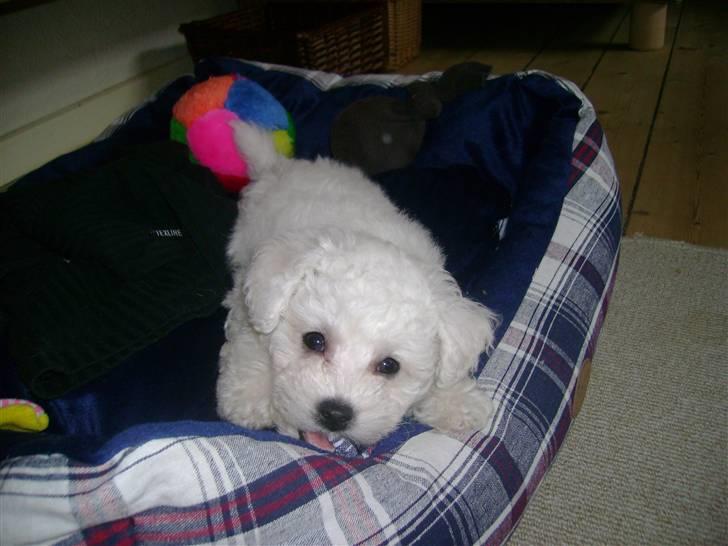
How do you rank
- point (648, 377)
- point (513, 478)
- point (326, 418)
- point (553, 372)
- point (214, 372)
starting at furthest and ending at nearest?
1. point (648, 377)
2. point (214, 372)
3. point (553, 372)
4. point (513, 478)
5. point (326, 418)

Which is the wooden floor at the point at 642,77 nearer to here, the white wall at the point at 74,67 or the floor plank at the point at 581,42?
the floor plank at the point at 581,42

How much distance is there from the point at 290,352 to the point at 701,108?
333 centimetres

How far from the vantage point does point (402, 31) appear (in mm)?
4234

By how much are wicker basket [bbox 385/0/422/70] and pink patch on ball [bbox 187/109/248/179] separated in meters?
2.23

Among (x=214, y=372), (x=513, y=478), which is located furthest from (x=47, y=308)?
(x=513, y=478)

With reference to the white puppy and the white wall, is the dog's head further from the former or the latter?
the white wall

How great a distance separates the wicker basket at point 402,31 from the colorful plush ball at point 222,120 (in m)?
2.08

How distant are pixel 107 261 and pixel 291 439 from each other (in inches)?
31.9

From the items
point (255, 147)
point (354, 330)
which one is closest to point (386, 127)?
point (255, 147)

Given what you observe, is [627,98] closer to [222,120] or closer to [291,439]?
[222,120]

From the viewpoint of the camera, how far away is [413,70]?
171 inches

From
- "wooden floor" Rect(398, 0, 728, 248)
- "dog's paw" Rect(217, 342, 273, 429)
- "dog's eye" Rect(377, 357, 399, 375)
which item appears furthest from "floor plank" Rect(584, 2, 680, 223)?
"dog's paw" Rect(217, 342, 273, 429)

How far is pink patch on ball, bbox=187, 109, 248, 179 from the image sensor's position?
2123mm

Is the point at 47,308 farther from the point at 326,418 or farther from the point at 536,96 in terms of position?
the point at 536,96
